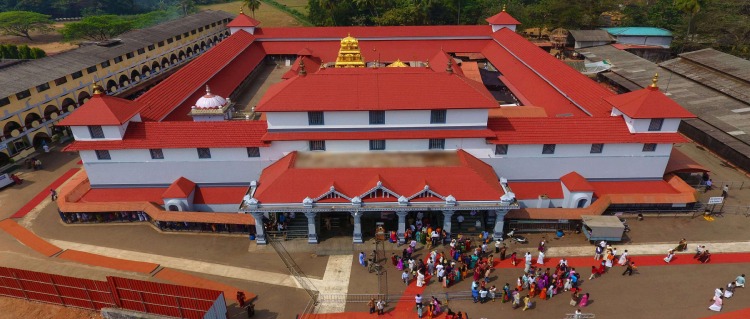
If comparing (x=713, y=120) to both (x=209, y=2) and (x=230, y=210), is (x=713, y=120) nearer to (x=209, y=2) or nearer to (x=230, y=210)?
(x=230, y=210)

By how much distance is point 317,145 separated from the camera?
3164 cm

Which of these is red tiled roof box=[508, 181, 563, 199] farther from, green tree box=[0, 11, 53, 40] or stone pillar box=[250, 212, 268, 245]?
green tree box=[0, 11, 53, 40]

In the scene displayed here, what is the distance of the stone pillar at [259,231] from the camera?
28517mm

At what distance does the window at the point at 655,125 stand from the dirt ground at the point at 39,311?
36981 millimetres

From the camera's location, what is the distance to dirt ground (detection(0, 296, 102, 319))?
23.5 meters

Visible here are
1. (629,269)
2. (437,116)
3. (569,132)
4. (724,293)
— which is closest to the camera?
(724,293)

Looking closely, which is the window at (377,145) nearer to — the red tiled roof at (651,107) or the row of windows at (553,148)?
the row of windows at (553,148)

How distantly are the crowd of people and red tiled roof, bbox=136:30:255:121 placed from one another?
3844 cm

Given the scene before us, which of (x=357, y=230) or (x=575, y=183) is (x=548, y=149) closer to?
(x=575, y=183)

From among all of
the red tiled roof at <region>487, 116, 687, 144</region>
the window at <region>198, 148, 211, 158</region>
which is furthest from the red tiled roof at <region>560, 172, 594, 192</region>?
the window at <region>198, 148, 211, 158</region>

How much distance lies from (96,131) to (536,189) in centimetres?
3185

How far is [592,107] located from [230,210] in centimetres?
3012

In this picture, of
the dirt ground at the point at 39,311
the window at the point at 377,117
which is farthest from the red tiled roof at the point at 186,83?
the window at the point at 377,117

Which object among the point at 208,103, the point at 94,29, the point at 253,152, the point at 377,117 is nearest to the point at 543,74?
the point at 377,117
